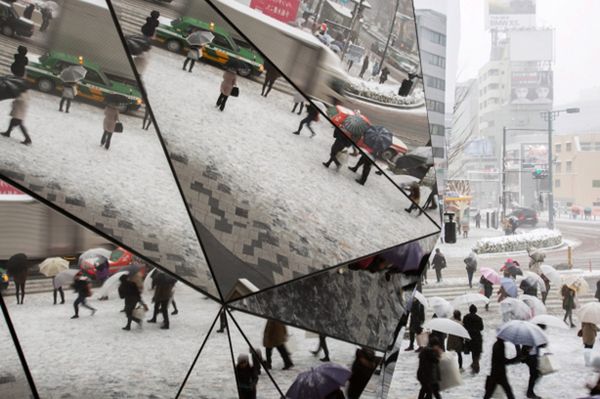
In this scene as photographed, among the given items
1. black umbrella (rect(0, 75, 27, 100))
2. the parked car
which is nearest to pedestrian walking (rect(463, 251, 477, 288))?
the parked car

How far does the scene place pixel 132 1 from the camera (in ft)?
6.46

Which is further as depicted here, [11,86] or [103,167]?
[103,167]

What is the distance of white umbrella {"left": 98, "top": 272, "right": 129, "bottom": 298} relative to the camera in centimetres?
196

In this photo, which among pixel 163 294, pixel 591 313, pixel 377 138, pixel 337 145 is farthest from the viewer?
pixel 591 313

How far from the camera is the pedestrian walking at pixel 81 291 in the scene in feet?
6.36

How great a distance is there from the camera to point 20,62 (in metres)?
1.85

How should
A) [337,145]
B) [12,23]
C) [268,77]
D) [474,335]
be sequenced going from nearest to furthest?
[12,23] < [268,77] < [337,145] < [474,335]

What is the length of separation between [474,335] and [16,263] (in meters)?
6.13

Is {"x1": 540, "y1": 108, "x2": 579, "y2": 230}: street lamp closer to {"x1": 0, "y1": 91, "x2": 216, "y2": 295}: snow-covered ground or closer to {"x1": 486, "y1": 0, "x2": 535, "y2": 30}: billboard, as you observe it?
{"x1": 486, "y1": 0, "x2": 535, "y2": 30}: billboard

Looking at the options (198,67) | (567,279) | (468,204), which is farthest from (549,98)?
(198,67)

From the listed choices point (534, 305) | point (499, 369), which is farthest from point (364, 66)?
point (534, 305)

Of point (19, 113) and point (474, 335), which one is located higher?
point (19, 113)

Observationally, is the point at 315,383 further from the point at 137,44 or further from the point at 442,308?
the point at 442,308

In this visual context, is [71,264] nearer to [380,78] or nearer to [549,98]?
[380,78]
